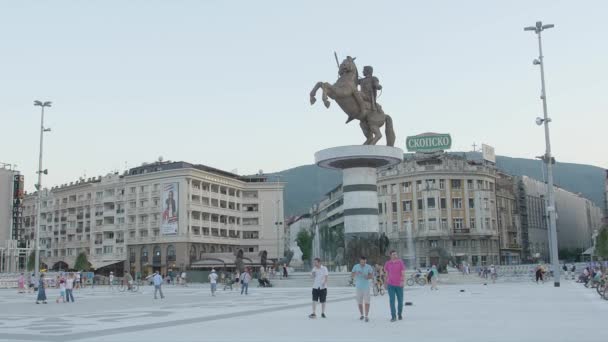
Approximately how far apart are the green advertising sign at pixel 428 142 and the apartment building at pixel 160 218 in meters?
25.8

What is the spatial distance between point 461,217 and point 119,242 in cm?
5463

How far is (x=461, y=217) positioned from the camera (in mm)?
96688

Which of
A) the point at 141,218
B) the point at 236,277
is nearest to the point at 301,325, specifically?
the point at 236,277

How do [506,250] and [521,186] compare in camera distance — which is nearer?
[506,250]

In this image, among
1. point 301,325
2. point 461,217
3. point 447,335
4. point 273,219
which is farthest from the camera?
point 273,219

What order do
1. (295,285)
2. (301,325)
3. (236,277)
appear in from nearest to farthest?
(301,325) < (295,285) < (236,277)

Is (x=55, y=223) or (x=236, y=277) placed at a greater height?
(x=55, y=223)

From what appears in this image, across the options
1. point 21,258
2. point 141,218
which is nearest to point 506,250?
point 141,218

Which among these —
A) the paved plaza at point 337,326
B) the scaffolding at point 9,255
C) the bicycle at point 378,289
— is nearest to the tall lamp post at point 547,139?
the bicycle at point 378,289

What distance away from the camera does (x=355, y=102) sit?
42.7 m

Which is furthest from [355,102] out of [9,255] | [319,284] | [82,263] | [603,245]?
[82,263]

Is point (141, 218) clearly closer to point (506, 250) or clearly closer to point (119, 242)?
point (119, 242)

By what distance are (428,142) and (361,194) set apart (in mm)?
62743

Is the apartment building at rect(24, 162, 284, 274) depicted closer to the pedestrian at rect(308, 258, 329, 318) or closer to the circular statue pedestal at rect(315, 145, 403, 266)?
the circular statue pedestal at rect(315, 145, 403, 266)
